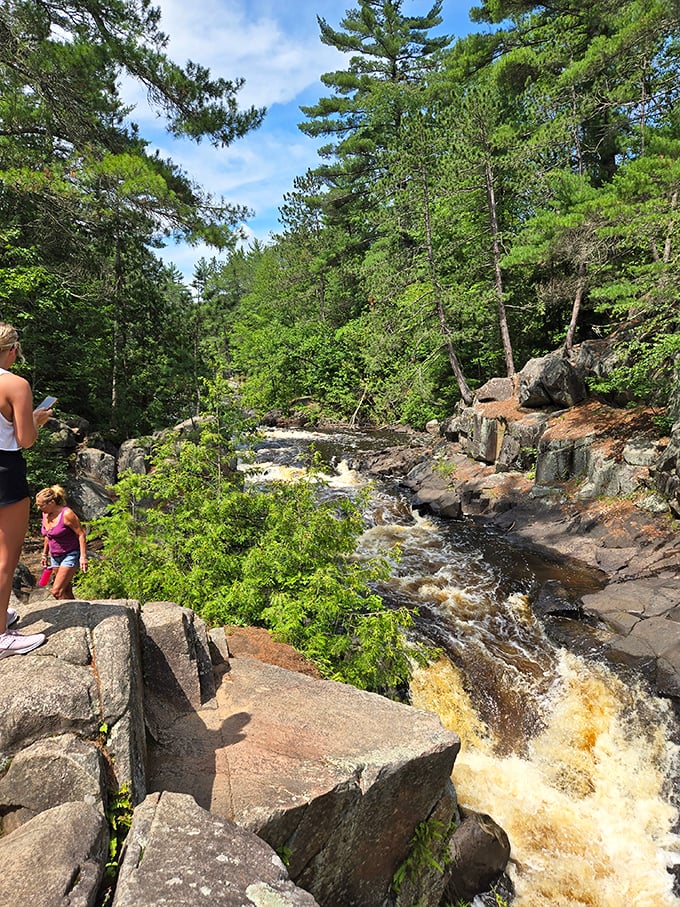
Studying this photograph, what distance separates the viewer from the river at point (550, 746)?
554cm

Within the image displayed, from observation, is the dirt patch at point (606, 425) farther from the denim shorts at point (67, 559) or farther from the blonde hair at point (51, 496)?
the blonde hair at point (51, 496)

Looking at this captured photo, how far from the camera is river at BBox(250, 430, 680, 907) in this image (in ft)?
18.2

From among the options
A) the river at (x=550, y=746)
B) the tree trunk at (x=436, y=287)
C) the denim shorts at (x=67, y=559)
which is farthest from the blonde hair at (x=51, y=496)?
the tree trunk at (x=436, y=287)

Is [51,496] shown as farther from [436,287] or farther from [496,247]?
[496,247]

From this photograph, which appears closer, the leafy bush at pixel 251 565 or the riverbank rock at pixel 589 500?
the leafy bush at pixel 251 565

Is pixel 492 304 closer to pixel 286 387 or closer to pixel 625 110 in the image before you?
pixel 625 110

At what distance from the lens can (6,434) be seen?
3.36 metres

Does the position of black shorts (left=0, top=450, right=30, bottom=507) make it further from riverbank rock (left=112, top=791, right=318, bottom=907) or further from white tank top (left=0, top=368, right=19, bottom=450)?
riverbank rock (left=112, top=791, right=318, bottom=907)

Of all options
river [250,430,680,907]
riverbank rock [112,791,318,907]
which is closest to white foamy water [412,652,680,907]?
river [250,430,680,907]

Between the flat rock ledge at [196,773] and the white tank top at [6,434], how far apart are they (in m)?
1.47

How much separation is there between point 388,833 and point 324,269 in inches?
1501

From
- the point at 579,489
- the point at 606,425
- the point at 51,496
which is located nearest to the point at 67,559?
the point at 51,496

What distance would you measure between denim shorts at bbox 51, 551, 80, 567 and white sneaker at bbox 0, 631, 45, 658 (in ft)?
9.29

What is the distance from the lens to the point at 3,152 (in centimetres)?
923
